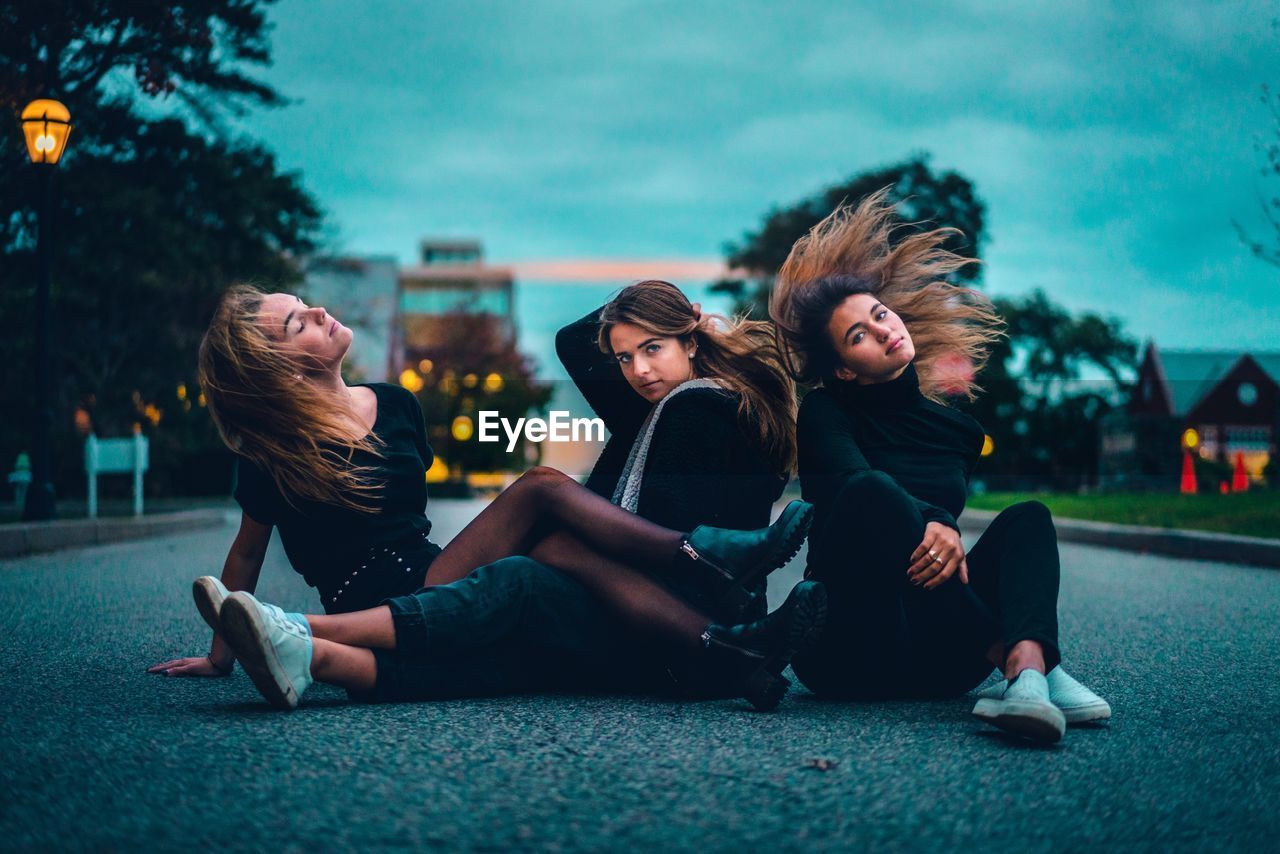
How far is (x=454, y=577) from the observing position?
363 centimetres

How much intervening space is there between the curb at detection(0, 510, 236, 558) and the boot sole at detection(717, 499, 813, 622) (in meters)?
9.21

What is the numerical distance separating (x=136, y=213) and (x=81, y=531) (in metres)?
9.82

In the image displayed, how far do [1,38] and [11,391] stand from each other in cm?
1011

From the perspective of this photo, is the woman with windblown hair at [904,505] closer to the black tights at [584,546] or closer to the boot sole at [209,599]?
the black tights at [584,546]

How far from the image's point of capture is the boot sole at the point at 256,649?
3.04 meters

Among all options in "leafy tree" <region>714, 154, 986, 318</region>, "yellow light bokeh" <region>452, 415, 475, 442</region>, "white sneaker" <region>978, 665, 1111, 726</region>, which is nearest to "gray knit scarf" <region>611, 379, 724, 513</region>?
"white sneaker" <region>978, 665, 1111, 726</region>

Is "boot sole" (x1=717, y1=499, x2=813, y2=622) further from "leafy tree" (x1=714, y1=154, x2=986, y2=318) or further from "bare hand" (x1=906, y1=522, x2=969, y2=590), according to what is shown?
"leafy tree" (x1=714, y1=154, x2=986, y2=318)

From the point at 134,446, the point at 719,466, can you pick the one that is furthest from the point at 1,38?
the point at 719,466

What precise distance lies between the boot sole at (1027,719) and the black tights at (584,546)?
82 centimetres

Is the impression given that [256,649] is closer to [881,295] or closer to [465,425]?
[881,295]

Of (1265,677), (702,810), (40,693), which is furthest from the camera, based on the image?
(1265,677)

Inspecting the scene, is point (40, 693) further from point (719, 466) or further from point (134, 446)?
point (134, 446)

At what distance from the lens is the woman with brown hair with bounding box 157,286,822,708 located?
3234 millimetres

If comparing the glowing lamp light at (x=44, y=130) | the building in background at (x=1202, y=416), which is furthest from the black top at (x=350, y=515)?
the building in background at (x=1202, y=416)
